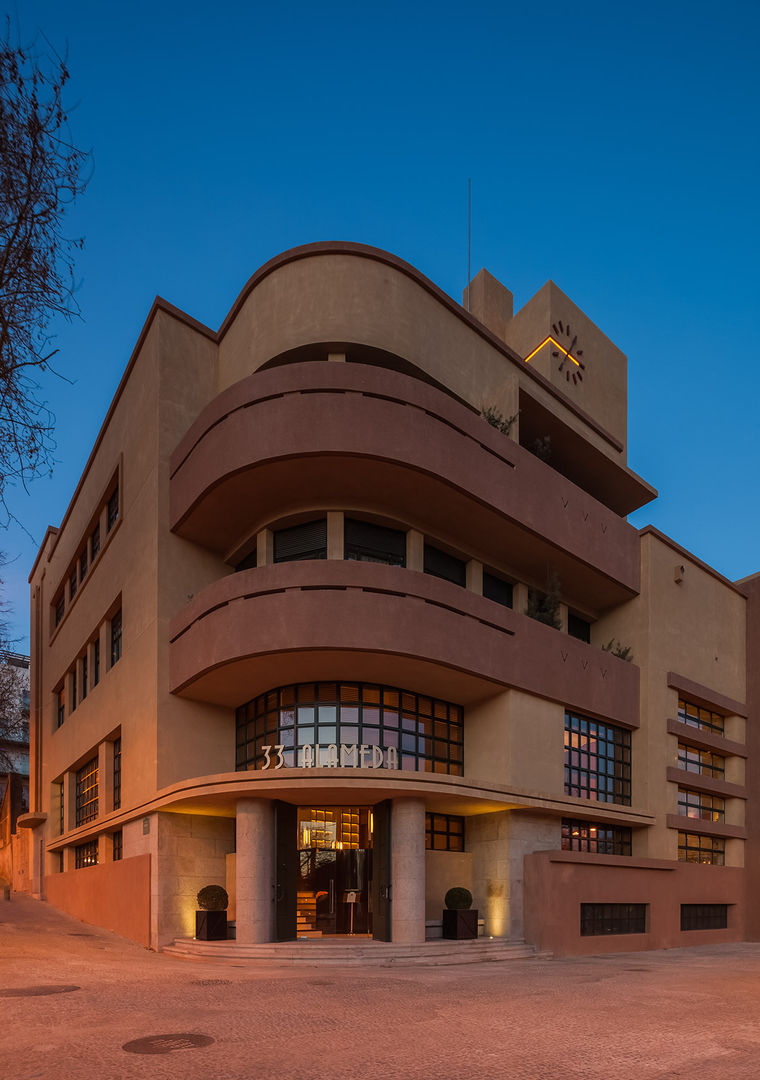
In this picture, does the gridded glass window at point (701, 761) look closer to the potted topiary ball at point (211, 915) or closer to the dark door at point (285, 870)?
the dark door at point (285, 870)

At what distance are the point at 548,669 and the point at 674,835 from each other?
387 inches

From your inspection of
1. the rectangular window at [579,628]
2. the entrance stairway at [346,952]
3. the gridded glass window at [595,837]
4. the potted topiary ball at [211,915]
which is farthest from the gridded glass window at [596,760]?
the potted topiary ball at [211,915]

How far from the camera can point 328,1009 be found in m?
13.5

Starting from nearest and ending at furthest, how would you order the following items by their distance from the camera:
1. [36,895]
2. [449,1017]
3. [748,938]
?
[449,1017]
[748,938]
[36,895]

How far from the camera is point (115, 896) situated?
27812 mm

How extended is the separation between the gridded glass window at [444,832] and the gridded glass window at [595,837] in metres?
3.97

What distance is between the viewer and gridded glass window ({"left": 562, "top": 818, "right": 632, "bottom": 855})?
29.6 m

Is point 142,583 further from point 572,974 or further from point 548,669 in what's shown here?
point 572,974

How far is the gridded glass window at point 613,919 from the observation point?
26.6 metres

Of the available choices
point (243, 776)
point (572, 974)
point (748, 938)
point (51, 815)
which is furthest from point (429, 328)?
point (51, 815)

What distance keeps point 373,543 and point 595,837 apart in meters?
13.8

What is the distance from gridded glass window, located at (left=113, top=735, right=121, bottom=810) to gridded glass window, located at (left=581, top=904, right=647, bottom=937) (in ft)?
52.8

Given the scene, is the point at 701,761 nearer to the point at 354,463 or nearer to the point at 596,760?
the point at 596,760

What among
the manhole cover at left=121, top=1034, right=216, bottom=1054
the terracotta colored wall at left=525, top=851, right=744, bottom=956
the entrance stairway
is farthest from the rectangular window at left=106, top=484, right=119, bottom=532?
the manhole cover at left=121, top=1034, right=216, bottom=1054
